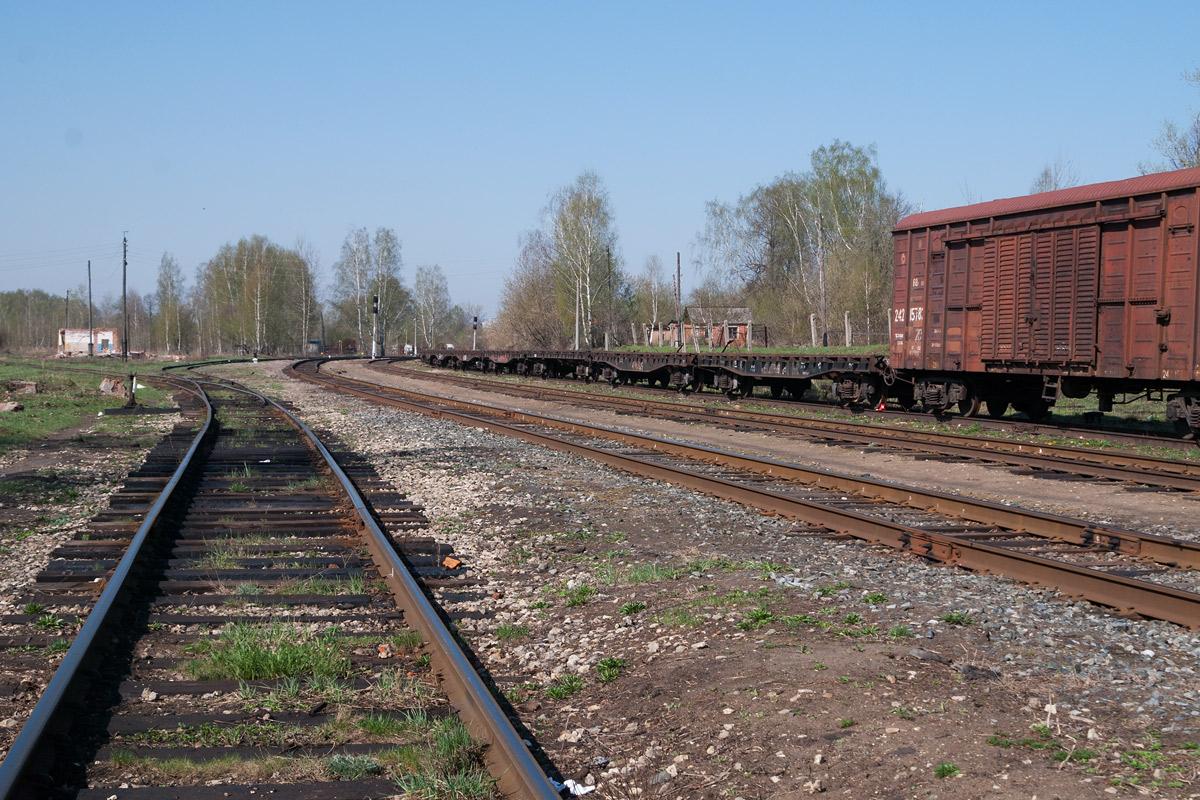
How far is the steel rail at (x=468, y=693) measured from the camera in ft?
11.2

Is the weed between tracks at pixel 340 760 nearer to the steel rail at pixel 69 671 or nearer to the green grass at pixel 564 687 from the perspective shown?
the steel rail at pixel 69 671

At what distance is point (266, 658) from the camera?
479 cm

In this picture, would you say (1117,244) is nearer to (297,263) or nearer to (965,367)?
(965,367)

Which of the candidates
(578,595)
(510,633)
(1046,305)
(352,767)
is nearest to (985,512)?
(578,595)

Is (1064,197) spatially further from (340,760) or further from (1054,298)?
(340,760)

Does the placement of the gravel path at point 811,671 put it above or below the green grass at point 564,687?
above

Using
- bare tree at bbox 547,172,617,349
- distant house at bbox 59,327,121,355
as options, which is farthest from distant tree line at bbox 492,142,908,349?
distant house at bbox 59,327,121,355

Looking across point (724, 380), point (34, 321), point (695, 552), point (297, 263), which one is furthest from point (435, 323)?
point (695, 552)

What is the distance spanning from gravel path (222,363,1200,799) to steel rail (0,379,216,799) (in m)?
1.83

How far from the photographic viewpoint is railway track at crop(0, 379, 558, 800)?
360 centimetres

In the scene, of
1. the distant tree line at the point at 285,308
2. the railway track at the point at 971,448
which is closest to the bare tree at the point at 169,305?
the distant tree line at the point at 285,308

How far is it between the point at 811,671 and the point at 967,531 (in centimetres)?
386

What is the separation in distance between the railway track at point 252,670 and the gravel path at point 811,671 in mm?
A: 431

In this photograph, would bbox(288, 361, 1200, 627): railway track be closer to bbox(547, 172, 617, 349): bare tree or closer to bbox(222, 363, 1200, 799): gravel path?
bbox(222, 363, 1200, 799): gravel path
